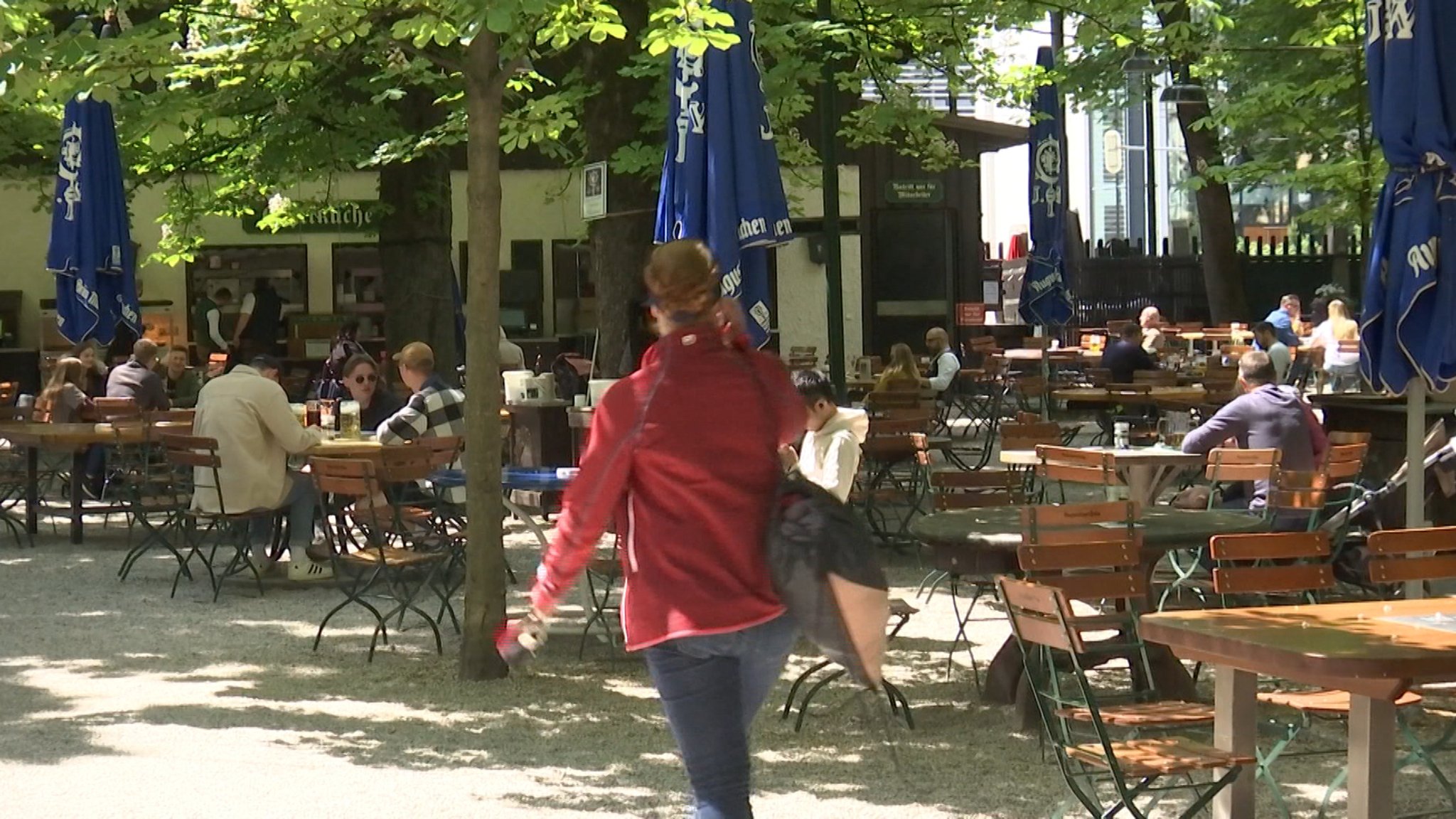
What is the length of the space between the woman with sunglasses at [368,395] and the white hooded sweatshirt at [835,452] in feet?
16.2

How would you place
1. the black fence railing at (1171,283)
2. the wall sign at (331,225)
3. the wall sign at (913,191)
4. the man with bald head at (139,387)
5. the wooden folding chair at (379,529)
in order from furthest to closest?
1. the black fence railing at (1171,283)
2. the wall sign at (913,191)
3. the wall sign at (331,225)
4. the man with bald head at (139,387)
5. the wooden folding chair at (379,529)

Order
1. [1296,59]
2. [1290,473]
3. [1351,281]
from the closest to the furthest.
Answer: [1290,473] → [1296,59] → [1351,281]

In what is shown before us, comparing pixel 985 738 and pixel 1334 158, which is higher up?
pixel 1334 158

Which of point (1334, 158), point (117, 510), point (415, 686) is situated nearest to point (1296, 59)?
point (1334, 158)

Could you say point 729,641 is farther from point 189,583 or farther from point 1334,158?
point 1334,158

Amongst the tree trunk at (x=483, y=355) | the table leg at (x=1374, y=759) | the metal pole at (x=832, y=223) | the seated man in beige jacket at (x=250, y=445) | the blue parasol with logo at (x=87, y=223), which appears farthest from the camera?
the blue parasol with logo at (x=87, y=223)

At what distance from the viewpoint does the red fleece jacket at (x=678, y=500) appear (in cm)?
491

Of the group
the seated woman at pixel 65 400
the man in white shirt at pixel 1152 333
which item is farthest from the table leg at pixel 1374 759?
the man in white shirt at pixel 1152 333

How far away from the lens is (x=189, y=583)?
42.3 feet

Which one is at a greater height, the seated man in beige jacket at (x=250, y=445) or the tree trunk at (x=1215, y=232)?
the tree trunk at (x=1215, y=232)

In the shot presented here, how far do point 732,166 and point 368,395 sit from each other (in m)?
4.25

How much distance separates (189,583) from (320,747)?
518cm

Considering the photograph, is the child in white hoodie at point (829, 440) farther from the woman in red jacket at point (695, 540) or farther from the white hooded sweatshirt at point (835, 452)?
the woman in red jacket at point (695, 540)

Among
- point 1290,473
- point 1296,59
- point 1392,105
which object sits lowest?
point 1290,473
